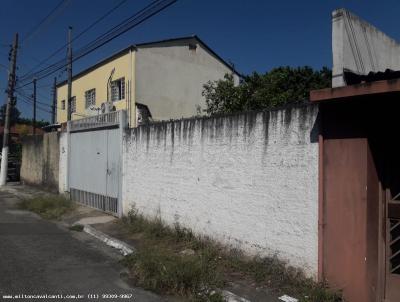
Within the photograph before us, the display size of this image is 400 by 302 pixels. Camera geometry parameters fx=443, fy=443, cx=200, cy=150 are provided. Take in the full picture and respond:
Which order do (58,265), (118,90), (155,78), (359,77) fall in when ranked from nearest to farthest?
(359,77) → (58,265) → (155,78) → (118,90)

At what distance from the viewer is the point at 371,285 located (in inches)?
203

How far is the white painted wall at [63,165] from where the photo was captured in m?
16.0

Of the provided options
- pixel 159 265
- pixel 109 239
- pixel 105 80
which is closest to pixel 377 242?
pixel 159 265

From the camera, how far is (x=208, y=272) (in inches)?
240

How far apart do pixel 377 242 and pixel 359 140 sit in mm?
1231

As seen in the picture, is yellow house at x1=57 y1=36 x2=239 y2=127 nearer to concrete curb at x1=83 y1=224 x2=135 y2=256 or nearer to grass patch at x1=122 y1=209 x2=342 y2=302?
concrete curb at x1=83 y1=224 x2=135 y2=256

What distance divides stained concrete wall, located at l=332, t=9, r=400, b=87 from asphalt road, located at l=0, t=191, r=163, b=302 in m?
3.94

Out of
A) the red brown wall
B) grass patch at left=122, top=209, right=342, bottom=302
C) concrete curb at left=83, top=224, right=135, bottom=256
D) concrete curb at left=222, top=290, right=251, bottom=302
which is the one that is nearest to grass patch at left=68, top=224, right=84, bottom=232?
concrete curb at left=83, top=224, right=135, bottom=256

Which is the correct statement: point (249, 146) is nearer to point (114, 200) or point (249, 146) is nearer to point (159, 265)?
point (159, 265)

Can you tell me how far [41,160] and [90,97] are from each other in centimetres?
644

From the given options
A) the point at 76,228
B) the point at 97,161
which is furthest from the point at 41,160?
the point at 76,228

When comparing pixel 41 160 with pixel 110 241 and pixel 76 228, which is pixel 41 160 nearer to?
pixel 76 228

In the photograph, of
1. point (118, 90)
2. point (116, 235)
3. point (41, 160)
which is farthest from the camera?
point (118, 90)

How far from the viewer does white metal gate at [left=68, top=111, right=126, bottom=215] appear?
11828mm
